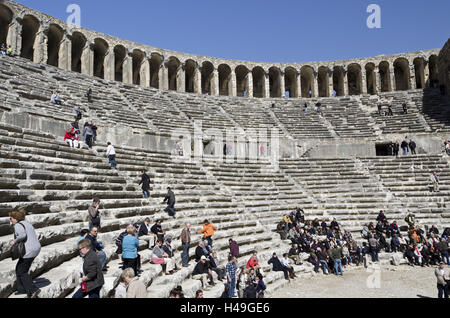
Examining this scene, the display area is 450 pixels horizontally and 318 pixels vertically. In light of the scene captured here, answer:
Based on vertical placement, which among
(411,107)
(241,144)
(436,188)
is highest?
(411,107)

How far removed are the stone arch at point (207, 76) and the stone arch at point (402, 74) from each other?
21700 mm

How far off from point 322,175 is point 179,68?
74.9 ft

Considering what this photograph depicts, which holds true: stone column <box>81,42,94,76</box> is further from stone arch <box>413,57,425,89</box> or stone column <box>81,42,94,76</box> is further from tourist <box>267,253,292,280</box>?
stone arch <box>413,57,425,89</box>

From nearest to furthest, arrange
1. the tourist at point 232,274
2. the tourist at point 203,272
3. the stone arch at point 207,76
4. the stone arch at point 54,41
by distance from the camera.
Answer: the tourist at point 232,274 → the tourist at point 203,272 → the stone arch at point 54,41 → the stone arch at point 207,76

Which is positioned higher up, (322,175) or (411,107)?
(411,107)

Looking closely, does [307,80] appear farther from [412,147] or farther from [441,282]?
[441,282]

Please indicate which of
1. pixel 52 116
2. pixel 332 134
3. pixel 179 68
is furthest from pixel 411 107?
pixel 52 116

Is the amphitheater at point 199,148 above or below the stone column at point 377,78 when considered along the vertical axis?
below

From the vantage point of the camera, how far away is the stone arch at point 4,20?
27.1 meters

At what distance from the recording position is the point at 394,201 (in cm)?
1742

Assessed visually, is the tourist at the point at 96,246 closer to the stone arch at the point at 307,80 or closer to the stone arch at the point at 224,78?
the stone arch at the point at 224,78

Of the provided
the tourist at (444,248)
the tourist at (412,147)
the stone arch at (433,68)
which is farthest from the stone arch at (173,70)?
the tourist at (444,248)

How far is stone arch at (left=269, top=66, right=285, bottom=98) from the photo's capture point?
1578 inches
